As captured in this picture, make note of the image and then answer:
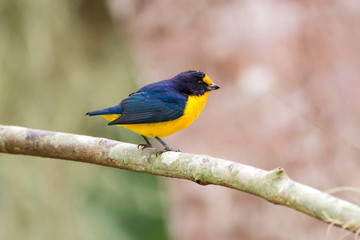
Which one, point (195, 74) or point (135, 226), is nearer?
point (195, 74)

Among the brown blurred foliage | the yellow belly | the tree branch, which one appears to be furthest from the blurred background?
the tree branch

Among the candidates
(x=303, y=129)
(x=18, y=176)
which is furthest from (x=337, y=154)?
(x=18, y=176)

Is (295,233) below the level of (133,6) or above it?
below

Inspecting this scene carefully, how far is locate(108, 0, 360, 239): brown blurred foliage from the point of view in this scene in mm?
4602

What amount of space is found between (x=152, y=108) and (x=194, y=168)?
2.15ft

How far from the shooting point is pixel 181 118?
9.57ft

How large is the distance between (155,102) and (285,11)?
2.11 m

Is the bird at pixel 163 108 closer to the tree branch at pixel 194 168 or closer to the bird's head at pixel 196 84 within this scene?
the bird's head at pixel 196 84

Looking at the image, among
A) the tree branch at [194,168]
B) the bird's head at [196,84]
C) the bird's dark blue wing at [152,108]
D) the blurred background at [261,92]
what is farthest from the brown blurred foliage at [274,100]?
the tree branch at [194,168]

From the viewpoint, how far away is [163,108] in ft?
9.54

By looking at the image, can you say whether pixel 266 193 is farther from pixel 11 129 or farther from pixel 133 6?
pixel 133 6

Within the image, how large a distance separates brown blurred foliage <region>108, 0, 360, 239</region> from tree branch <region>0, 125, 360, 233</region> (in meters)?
2.09

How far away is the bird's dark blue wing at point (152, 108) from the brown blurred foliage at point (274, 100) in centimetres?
175

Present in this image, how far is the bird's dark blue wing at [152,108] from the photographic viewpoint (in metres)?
2.86
